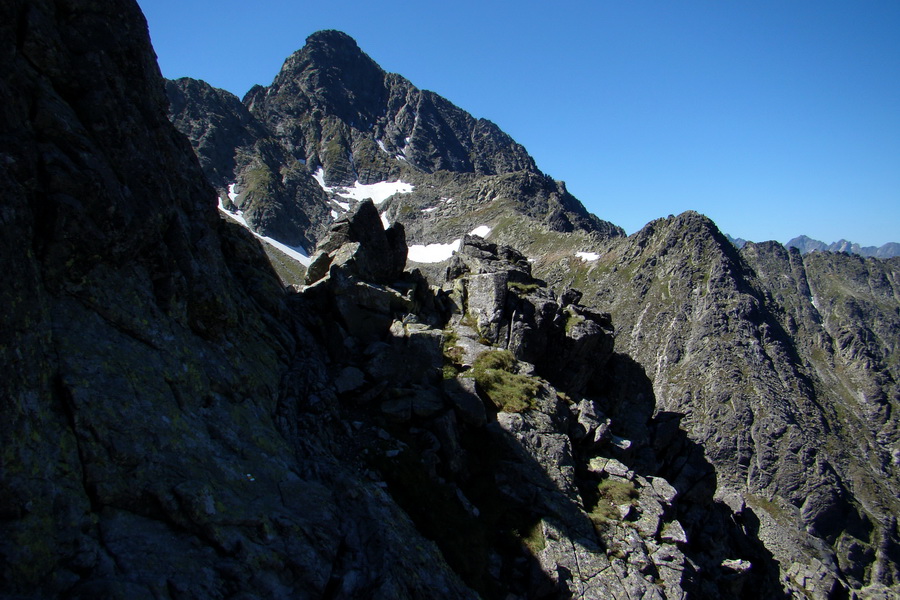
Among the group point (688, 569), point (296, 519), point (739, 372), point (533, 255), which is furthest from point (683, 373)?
point (296, 519)

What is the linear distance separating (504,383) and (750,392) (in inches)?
4700

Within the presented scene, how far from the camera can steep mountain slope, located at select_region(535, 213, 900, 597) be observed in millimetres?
104875

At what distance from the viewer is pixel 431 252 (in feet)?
560

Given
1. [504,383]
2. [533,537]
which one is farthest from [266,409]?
[504,383]

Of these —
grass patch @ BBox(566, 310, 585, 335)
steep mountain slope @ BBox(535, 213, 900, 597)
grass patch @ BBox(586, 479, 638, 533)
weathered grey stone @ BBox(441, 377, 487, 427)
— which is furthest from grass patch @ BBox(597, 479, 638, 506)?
steep mountain slope @ BBox(535, 213, 900, 597)

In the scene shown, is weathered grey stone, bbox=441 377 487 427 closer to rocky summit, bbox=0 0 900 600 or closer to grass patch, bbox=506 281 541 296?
rocky summit, bbox=0 0 900 600

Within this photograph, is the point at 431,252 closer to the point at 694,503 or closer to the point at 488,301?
the point at 488,301

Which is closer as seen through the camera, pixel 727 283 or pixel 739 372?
pixel 739 372

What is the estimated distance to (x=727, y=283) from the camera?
13438 cm

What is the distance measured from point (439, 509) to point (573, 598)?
553cm

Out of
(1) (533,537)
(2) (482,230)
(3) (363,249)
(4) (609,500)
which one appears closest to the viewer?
(1) (533,537)

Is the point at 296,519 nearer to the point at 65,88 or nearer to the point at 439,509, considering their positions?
the point at 439,509

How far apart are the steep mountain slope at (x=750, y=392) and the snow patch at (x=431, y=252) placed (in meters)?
34.1

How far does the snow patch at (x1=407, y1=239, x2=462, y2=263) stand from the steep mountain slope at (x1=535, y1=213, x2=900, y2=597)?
3415cm
